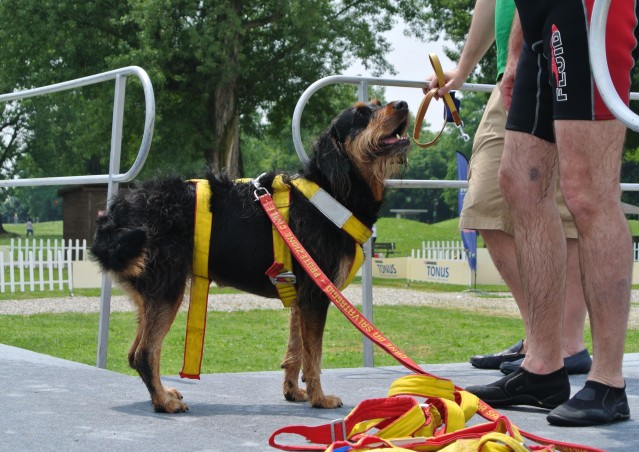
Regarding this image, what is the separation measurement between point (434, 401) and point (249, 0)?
2823 cm

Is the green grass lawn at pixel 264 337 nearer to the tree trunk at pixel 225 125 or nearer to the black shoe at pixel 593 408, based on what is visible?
the black shoe at pixel 593 408

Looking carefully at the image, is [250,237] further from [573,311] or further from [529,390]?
[573,311]

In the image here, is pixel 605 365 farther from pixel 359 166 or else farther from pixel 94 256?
pixel 94 256

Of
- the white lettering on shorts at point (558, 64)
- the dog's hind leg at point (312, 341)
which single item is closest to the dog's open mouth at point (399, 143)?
the dog's hind leg at point (312, 341)

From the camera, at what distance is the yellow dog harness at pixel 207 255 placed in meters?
3.73

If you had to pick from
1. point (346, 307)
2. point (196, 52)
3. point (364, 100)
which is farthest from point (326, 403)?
point (196, 52)

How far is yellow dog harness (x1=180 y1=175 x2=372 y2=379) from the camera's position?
3.73m

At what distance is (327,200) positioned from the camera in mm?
3787

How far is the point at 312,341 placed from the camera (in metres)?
3.76

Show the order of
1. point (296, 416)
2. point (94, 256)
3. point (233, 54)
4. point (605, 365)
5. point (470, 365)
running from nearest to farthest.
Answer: point (605, 365) → point (296, 416) → point (94, 256) → point (470, 365) → point (233, 54)

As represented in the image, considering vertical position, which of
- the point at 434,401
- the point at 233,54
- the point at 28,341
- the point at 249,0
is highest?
the point at 249,0

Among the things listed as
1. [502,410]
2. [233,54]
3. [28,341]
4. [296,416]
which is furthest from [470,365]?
[233,54]

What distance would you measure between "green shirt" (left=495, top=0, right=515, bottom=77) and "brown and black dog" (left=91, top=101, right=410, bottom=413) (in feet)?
2.07

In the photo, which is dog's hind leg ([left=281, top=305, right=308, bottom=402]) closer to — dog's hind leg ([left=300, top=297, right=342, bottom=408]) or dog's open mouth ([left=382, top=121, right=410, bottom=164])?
dog's hind leg ([left=300, top=297, right=342, bottom=408])
